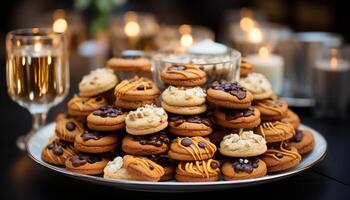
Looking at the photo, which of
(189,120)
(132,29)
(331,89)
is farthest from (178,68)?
(132,29)

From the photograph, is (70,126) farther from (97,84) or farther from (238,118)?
(238,118)

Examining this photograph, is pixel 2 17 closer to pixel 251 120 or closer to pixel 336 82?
pixel 336 82

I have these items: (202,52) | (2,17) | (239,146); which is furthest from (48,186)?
(2,17)

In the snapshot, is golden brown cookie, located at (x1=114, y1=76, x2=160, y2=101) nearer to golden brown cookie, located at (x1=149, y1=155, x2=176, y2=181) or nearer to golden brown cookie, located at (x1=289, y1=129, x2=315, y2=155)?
golden brown cookie, located at (x1=149, y1=155, x2=176, y2=181)

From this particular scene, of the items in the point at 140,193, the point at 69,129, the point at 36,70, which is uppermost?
the point at 36,70

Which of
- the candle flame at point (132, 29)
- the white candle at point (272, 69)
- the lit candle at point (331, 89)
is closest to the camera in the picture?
the lit candle at point (331, 89)

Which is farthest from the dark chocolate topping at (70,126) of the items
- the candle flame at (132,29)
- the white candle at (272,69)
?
the candle flame at (132,29)

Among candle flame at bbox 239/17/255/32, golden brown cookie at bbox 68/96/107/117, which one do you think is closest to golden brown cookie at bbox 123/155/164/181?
golden brown cookie at bbox 68/96/107/117

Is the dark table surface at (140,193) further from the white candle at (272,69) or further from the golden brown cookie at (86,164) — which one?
the white candle at (272,69)
